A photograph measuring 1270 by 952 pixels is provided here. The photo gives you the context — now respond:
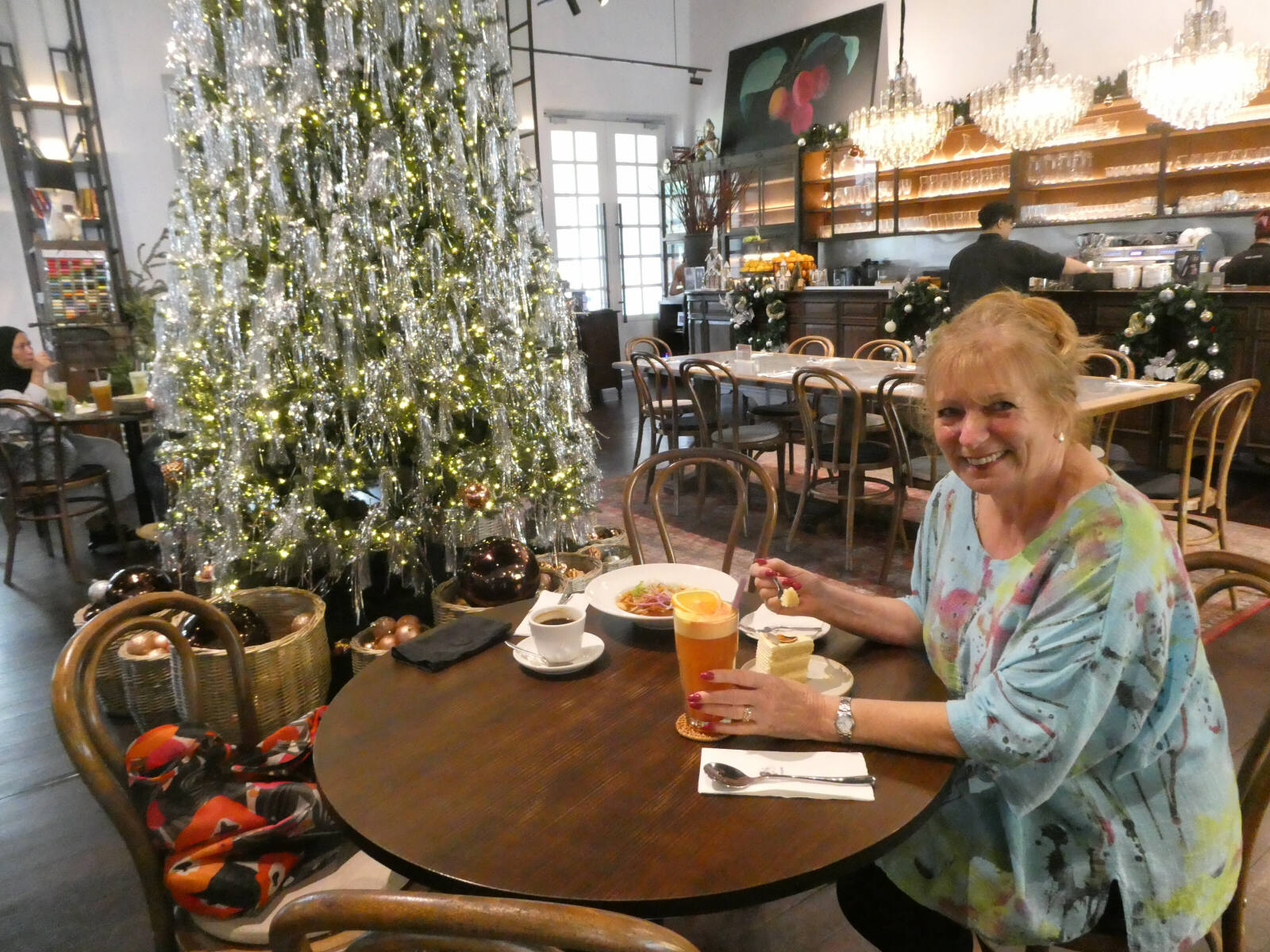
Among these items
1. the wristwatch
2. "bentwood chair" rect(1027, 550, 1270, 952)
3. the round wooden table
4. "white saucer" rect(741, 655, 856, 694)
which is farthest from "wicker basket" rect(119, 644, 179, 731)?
"bentwood chair" rect(1027, 550, 1270, 952)

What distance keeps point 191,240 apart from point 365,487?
98cm

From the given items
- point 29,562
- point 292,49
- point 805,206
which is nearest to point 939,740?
point 292,49

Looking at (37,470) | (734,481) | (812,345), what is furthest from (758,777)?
(812,345)

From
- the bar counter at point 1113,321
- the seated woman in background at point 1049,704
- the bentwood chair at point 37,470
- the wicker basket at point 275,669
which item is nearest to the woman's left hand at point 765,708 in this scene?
the seated woman in background at point 1049,704

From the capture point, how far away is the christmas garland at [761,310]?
24.4 ft

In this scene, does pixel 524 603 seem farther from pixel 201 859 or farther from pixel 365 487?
pixel 365 487

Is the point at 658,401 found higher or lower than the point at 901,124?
lower

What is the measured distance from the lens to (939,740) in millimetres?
996

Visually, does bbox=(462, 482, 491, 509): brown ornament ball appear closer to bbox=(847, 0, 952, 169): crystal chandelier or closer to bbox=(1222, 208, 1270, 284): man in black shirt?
bbox=(847, 0, 952, 169): crystal chandelier

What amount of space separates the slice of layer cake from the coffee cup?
0.28 m

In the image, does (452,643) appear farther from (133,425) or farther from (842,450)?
(133,425)

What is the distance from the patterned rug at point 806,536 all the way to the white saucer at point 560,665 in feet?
7.06

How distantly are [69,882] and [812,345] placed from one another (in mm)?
6358

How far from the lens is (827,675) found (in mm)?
1182
